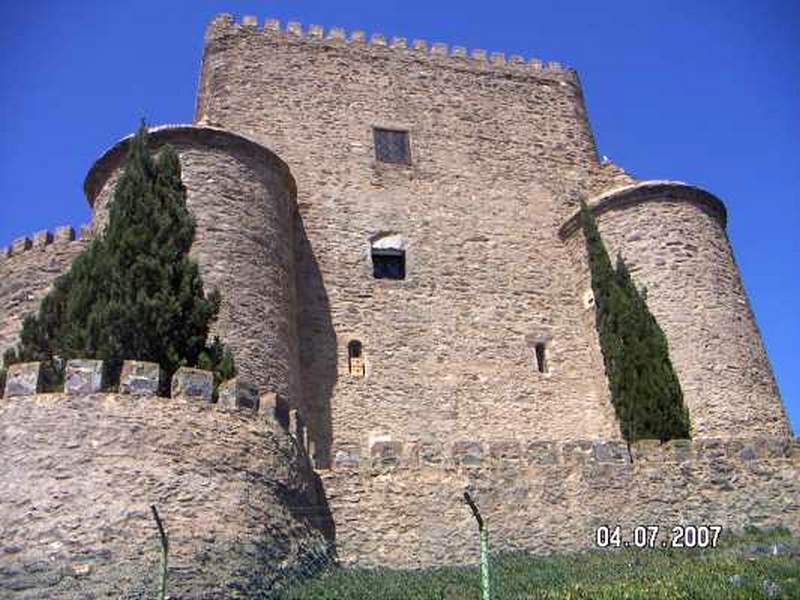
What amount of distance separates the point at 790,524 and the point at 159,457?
905 cm

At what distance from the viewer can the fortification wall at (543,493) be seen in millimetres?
12008

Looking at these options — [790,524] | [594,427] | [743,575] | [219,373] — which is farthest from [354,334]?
[743,575]

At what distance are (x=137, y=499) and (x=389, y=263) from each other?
467 inches

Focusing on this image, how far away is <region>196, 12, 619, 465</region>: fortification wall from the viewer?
19.0m

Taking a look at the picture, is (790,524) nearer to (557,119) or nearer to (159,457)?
(159,457)

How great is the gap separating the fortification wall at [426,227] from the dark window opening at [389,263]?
25cm

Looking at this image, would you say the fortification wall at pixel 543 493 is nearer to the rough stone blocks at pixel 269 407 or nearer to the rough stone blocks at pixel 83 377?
the rough stone blocks at pixel 269 407

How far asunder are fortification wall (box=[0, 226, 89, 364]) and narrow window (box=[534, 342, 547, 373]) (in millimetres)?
9774

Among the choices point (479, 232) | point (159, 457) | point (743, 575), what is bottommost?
point (743, 575)

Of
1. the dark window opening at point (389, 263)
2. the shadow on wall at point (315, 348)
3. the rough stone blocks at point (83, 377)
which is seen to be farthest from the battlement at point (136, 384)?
the dark window opening at point (389, 263)

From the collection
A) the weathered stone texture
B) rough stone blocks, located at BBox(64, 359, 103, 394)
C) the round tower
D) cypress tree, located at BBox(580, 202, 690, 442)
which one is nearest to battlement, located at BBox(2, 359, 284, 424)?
rough stone blocks, located at BBox(64, 359, 103, 394)

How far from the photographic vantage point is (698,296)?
1892 centimetres

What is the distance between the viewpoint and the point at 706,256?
1959 cm

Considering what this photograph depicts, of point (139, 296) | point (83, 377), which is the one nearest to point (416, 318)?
point (139, 296)
